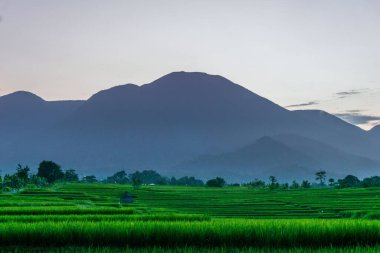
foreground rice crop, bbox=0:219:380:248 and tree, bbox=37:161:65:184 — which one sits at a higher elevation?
tree, bbox=37:161:65:184

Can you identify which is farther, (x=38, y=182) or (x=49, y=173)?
(x=49, y=173)

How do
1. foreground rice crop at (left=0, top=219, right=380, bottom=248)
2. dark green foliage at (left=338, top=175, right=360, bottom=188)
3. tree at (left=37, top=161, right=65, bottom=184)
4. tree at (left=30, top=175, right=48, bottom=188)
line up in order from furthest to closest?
tree at (left=37, top=161, right=65, bottom=184)
dark green foliage at (left=338, top=175, right=360, bottom=188)
tree at (left=30, top=175, right=48, bottom=188)
foreground rice crop at (left=0, top=219, right=380, bottom=248)

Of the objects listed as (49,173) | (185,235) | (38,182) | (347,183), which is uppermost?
(49,173)

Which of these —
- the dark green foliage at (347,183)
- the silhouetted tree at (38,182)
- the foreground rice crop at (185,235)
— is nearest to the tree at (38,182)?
the silhouetted tree at (38,182)

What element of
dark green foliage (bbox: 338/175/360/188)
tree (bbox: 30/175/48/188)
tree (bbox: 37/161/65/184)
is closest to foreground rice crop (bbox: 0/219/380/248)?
tree (bbox: 30/175/48/188)

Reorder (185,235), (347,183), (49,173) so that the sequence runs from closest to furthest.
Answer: (185,235)
(347,183)
(49,173)

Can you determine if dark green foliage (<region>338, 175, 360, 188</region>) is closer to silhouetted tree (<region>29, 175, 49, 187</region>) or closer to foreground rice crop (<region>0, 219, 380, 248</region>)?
silhouetted tree (<region>29, 175, 49, 187</region>)

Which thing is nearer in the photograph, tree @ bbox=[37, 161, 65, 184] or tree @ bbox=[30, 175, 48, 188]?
tree @ bbox=[30, 175, 48, 188]

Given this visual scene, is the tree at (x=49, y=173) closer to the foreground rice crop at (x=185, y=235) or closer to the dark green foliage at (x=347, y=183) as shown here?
the dark green foliage at (x=347, y=183)

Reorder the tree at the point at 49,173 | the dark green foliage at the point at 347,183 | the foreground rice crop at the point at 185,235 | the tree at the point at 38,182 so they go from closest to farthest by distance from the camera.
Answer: the foreground rice crop at the point at 185,235 < the tree at the point at 38,182 < the dark green foliage at the point at 347,183 < the tree at the point at 49,173

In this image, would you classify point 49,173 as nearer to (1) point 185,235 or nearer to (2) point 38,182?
(2) point 38,182

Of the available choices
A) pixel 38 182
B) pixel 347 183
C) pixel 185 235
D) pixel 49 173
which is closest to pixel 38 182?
pixel 38 182

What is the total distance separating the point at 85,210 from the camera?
993 inches

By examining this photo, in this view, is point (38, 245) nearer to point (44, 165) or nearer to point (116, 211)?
point (116, 211)
